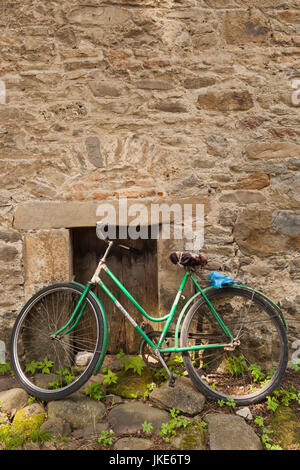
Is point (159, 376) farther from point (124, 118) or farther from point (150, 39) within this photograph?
point (150, 39)

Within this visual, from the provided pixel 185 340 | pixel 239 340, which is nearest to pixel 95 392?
pixel 185 340

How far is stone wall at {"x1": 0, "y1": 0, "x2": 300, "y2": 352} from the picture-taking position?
3088 mm

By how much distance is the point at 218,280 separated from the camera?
2865 millimetres

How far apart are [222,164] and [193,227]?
0.61 meters

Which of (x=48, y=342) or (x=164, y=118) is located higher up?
(x=164, y=118)

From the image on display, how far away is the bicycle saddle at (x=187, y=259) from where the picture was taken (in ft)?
9.24

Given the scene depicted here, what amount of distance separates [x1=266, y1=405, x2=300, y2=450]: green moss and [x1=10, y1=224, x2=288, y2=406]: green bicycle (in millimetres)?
173

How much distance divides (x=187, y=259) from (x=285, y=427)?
137 centimetres

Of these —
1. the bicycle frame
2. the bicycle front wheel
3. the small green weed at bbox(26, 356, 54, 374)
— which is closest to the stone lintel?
the bicycle frame

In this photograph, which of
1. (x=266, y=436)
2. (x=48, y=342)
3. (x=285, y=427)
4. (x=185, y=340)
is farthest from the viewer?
(x=48, y=342)

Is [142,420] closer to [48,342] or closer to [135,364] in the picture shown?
[135,364]

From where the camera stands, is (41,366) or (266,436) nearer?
(266,436)
